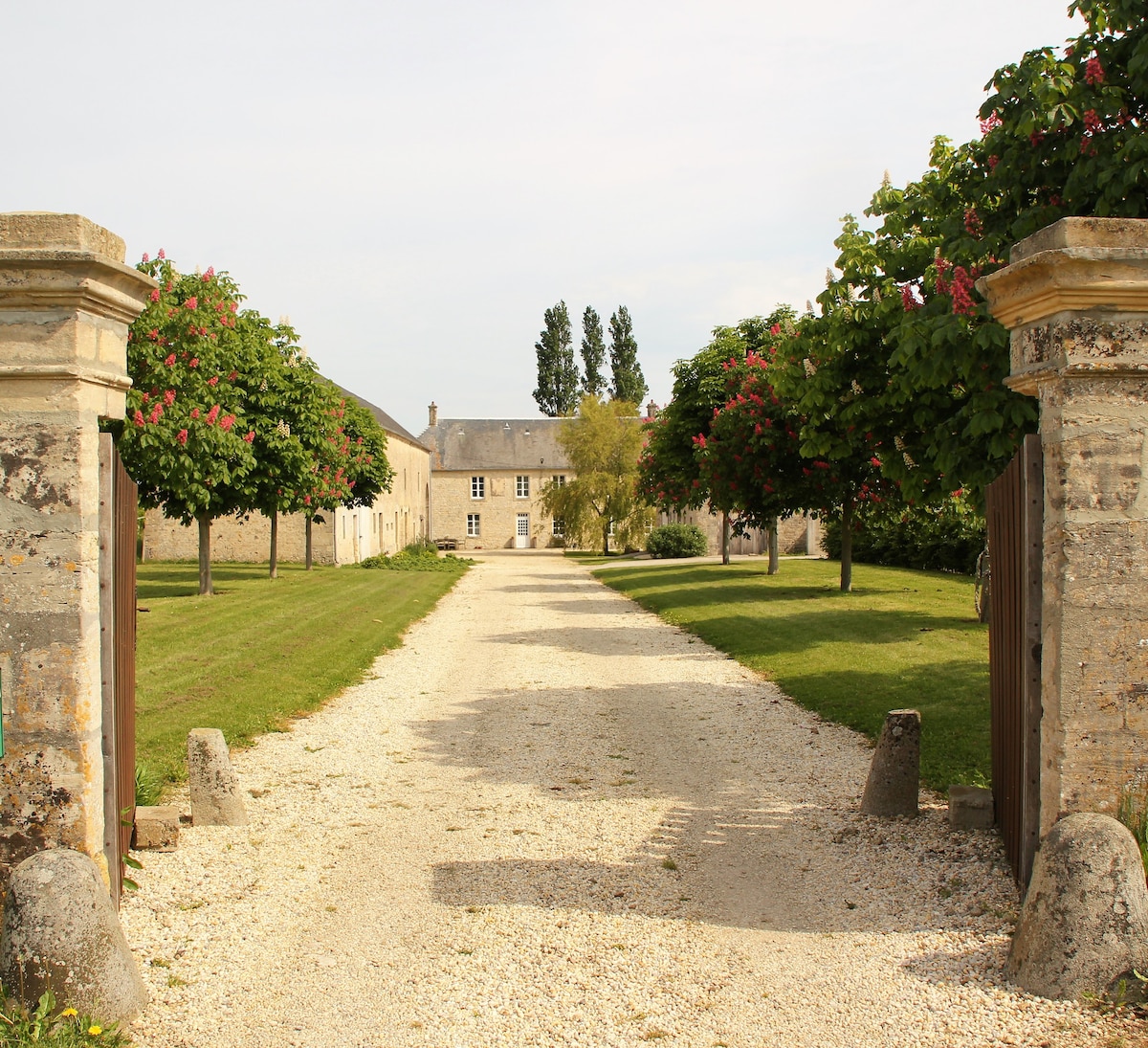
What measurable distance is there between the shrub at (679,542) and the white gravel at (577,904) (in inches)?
1139

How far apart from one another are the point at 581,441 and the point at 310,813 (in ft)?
119

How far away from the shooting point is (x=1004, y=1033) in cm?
348

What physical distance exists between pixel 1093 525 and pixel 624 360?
67.5m

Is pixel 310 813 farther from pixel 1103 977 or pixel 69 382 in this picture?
pixel 1103 977

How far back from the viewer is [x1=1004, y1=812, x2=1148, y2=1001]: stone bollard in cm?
369

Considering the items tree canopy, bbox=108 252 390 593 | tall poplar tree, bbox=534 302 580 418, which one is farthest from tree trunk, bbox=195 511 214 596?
tall poplar tree, bbox=534 302 580 418

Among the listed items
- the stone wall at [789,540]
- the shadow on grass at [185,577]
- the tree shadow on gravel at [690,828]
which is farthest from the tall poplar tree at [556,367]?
the tree shadow on gravel at [690,828]

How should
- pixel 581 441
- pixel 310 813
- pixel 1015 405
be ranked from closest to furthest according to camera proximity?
pixel 310 813 < pixel 1015 405 < pixel 581 441

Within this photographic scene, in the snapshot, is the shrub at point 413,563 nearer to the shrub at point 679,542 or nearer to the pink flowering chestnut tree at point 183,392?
the shrub at point 679,542

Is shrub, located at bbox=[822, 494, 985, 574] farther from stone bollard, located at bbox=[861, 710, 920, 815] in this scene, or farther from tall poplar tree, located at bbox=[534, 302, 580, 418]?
tall poplar tree, located at bbox=[534, 302, 580, 418]

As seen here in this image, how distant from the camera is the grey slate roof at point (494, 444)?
188ft

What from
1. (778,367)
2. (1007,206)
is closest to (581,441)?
(778,367)

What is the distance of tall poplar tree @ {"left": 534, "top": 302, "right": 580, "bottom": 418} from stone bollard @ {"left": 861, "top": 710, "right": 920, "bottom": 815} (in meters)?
→ 64.8

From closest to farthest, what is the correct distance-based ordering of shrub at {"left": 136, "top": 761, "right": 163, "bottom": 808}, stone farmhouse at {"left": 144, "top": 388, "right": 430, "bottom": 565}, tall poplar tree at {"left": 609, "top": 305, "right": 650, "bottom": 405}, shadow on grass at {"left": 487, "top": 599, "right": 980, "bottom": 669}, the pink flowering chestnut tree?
shrub at {"left": 136, "top": 761, "right": 163, "bottom": 808}, shadow on grass at {"left": 487, "top": 599, "right": 980, "bottom": 669}, the pink flowering chestnut tree, stone farmhouse at {"left": 144, "top": 388, "right": 430, "bottom": 565}, tall poplar tree at {"left": 609, "top": 305, "right": 650, "bottom": 405}
